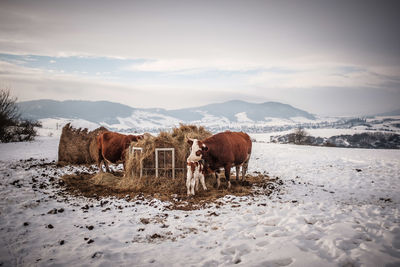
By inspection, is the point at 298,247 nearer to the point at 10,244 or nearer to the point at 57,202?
the point at 10,244

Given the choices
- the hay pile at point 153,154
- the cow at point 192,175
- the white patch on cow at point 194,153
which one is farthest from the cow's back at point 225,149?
the hay pile at point 153,154

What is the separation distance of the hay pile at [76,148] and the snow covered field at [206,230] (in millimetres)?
5804

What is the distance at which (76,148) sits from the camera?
1461 centimetres

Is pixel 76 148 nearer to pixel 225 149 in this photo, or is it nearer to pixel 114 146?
pixel 114 146

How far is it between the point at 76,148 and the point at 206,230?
12.8 meters

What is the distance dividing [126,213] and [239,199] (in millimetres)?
3891

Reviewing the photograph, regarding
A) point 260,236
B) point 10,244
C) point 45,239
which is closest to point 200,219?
point 260,236

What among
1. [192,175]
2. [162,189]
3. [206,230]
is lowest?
[162,189]

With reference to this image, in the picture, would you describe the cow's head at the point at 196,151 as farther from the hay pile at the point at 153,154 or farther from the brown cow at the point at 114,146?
the brown cow at the point at 114,146

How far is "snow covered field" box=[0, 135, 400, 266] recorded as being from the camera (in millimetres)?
4141

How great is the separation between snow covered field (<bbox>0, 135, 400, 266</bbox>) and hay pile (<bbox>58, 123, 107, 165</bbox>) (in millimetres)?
5804

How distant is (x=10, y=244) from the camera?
15.0ft

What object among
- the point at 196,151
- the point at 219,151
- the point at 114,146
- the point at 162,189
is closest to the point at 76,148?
the point at 114,146

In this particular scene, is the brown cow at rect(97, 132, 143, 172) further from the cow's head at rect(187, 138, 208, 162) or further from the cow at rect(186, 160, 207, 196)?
the cow at rect(186, 160, 207, 196)
